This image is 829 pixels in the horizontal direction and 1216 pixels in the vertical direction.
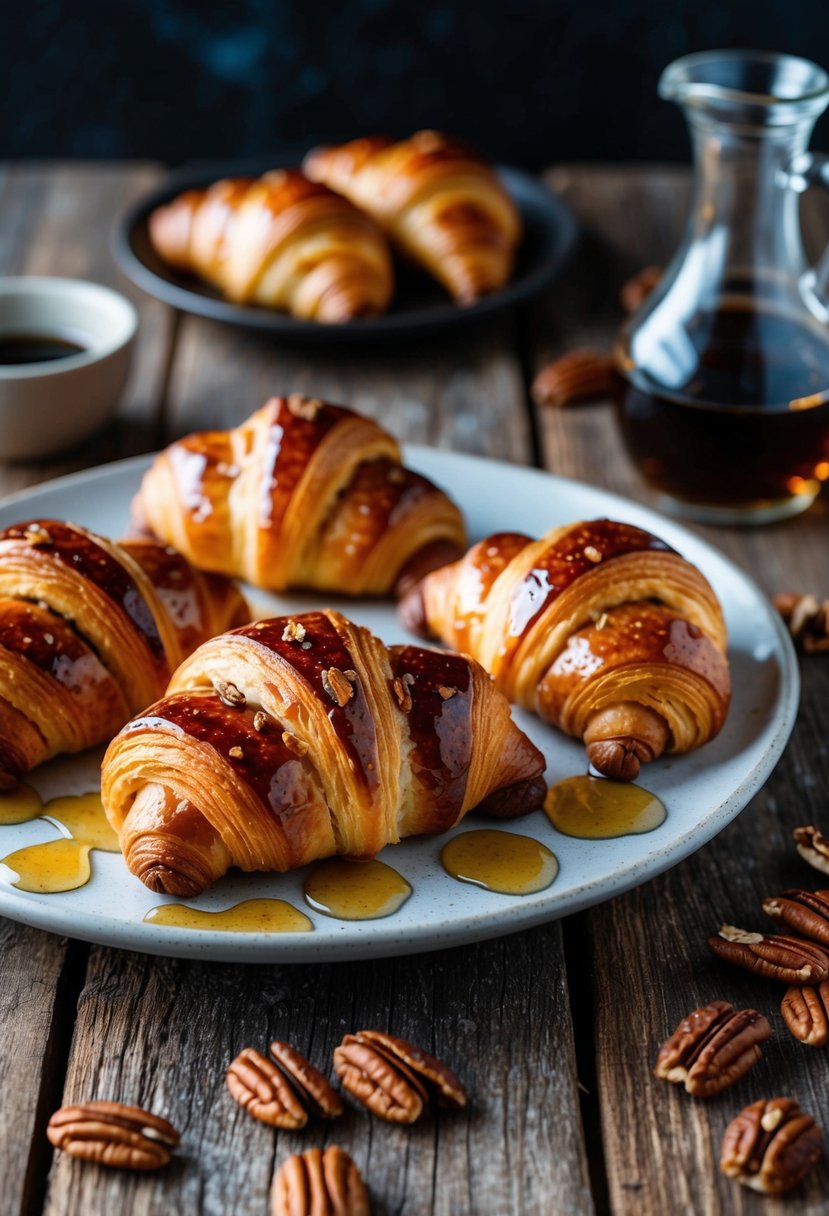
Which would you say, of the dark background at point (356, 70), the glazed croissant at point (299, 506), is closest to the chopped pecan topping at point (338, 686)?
the glazed croissant at point (299, 506)

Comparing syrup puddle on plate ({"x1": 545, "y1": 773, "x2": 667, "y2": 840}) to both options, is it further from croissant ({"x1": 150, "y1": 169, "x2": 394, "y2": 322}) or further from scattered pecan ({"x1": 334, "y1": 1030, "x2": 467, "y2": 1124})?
croissant ({"x1": 150, "y1": 169, "x2": 394, "y2": 322})

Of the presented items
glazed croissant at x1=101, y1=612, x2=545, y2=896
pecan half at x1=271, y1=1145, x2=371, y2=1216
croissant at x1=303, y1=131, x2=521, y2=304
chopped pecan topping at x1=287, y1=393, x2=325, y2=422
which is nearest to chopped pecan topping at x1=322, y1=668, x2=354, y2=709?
glazed croissant at x1=101, y1=612, x2=545, y2=896

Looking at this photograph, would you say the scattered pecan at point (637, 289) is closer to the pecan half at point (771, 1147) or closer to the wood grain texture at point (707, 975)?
the wood grain texture at point (707, 975)

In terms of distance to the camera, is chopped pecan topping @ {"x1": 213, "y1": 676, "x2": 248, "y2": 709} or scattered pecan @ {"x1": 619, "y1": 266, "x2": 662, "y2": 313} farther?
scattered pecan @ {"x1": 619, "y1": 266, "x2": 662, "y2": 313}

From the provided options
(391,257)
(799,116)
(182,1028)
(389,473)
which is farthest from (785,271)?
(182,1028)

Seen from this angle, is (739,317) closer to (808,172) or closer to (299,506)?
(808,172)

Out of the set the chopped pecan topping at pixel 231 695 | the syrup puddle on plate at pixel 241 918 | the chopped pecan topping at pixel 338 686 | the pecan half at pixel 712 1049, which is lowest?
the pecan half at pixel 712 1049

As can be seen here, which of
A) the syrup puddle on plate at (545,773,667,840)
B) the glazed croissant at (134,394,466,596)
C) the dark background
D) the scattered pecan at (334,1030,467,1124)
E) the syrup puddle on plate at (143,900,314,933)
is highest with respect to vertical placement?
the dark background

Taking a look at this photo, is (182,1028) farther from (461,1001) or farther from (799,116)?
(799,116)
